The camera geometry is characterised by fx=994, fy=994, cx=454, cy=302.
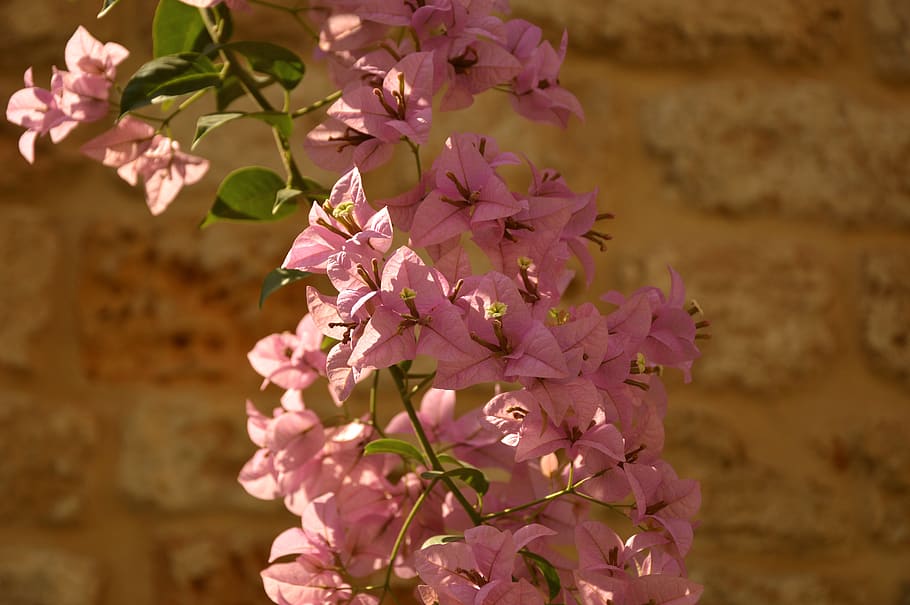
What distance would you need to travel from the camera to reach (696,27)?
1.37 metres

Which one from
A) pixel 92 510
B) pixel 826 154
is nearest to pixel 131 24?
pixel 92 510

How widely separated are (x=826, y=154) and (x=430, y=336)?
108cm

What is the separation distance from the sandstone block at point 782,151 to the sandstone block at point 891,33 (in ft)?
0.27

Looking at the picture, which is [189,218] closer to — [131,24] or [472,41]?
[131,24]

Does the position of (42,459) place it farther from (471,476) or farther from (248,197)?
(471,476)

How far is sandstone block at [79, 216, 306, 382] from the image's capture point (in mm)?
1205

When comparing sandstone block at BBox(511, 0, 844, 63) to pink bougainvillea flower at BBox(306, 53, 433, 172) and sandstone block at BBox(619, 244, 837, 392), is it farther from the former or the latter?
pink bougainvillea flower at BBox(306, 53, 433, 172)

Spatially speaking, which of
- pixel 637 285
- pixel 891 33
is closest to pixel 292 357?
pixel 637 285

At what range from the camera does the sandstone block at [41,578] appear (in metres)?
1.14

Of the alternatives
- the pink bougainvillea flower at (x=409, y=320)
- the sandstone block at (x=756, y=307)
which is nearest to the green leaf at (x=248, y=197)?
the pink bougainvillea flower at (x=409, y=320)

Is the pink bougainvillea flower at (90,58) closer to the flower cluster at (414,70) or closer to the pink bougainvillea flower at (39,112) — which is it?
the pink bougainvillea flower at (39,112)

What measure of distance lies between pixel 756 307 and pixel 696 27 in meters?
0.40

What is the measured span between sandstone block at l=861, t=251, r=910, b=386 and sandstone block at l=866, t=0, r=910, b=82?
0.28 m

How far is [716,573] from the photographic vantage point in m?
1.27
